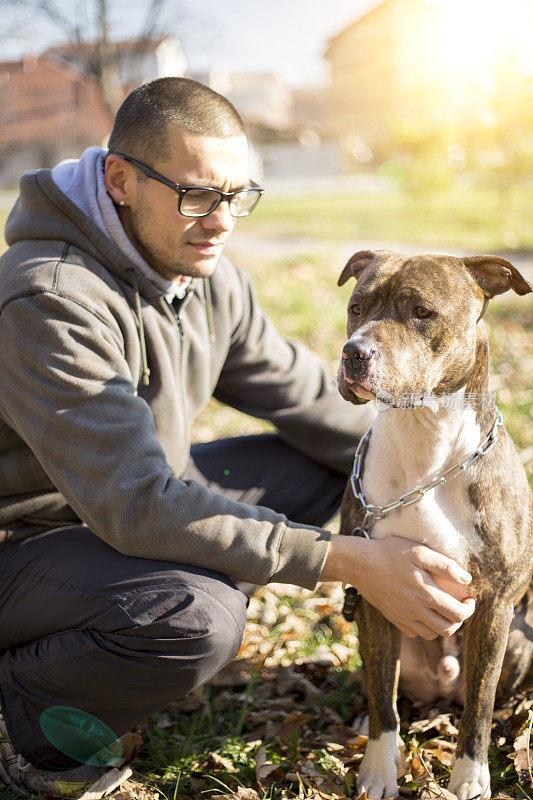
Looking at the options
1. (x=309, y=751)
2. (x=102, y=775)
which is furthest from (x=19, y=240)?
(x=309, y=751)

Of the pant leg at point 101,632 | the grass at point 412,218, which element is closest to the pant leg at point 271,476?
the pant leg at point 101,632

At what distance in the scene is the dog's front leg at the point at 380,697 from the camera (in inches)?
94.0

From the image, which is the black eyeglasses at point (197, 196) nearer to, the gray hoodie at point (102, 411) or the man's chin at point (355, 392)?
the gray hoodie at point (102, 411)

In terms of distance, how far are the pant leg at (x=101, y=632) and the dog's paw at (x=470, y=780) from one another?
0.79 meters

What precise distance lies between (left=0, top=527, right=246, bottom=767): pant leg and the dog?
54 cm

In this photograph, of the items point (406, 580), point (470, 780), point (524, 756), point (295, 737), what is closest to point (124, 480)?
point (406, 580)

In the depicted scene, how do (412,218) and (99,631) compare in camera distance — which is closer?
(99,631)

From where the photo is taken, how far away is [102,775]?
8.17 feet

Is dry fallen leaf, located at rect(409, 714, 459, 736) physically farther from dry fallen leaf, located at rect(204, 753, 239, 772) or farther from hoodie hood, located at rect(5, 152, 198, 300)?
hoodie hood, located at rect(5, 152, 198, 300)

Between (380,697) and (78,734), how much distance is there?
39.2 inches

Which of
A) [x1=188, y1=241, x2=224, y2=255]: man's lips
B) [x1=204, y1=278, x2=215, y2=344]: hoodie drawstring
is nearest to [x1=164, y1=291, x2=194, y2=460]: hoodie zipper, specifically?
[x1=204, y1=278, x2=215, y2=344]: hoodie drawstring

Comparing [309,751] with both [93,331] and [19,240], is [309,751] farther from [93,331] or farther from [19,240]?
[19,240]

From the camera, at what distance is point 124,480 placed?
2.21m

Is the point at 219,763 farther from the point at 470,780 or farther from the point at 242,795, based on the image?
the point at 470,780
